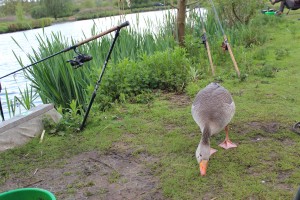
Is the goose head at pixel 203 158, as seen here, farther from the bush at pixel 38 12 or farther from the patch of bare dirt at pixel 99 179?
the bush at pixel 38 12

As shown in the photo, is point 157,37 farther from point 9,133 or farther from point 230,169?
point 230,169

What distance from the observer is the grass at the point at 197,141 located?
2.89m

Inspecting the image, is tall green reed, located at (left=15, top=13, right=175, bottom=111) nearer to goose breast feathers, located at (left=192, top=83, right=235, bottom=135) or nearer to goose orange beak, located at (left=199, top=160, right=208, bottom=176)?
goose breast feathers, located at (left=192, top=83, right=235, bottom=135)

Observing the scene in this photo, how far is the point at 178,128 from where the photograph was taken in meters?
4.15

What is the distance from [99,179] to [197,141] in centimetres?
115

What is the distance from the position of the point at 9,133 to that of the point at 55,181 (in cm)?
107

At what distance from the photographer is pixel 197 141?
3.75 metres

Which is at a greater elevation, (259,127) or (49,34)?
(49,34)

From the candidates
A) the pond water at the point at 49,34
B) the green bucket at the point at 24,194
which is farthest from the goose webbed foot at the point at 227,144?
the pond water at the point at 49,34

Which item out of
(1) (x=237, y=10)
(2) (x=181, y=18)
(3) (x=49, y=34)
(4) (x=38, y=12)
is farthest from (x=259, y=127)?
(4) (x=38, y=12)

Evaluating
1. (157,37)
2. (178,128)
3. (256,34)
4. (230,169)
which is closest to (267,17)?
(256,34)

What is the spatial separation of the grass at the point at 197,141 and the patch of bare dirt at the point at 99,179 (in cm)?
10

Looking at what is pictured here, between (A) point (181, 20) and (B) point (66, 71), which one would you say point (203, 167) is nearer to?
(B) point (66, 71)

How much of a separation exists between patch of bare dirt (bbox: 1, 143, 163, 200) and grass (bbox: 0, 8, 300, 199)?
101 mm
